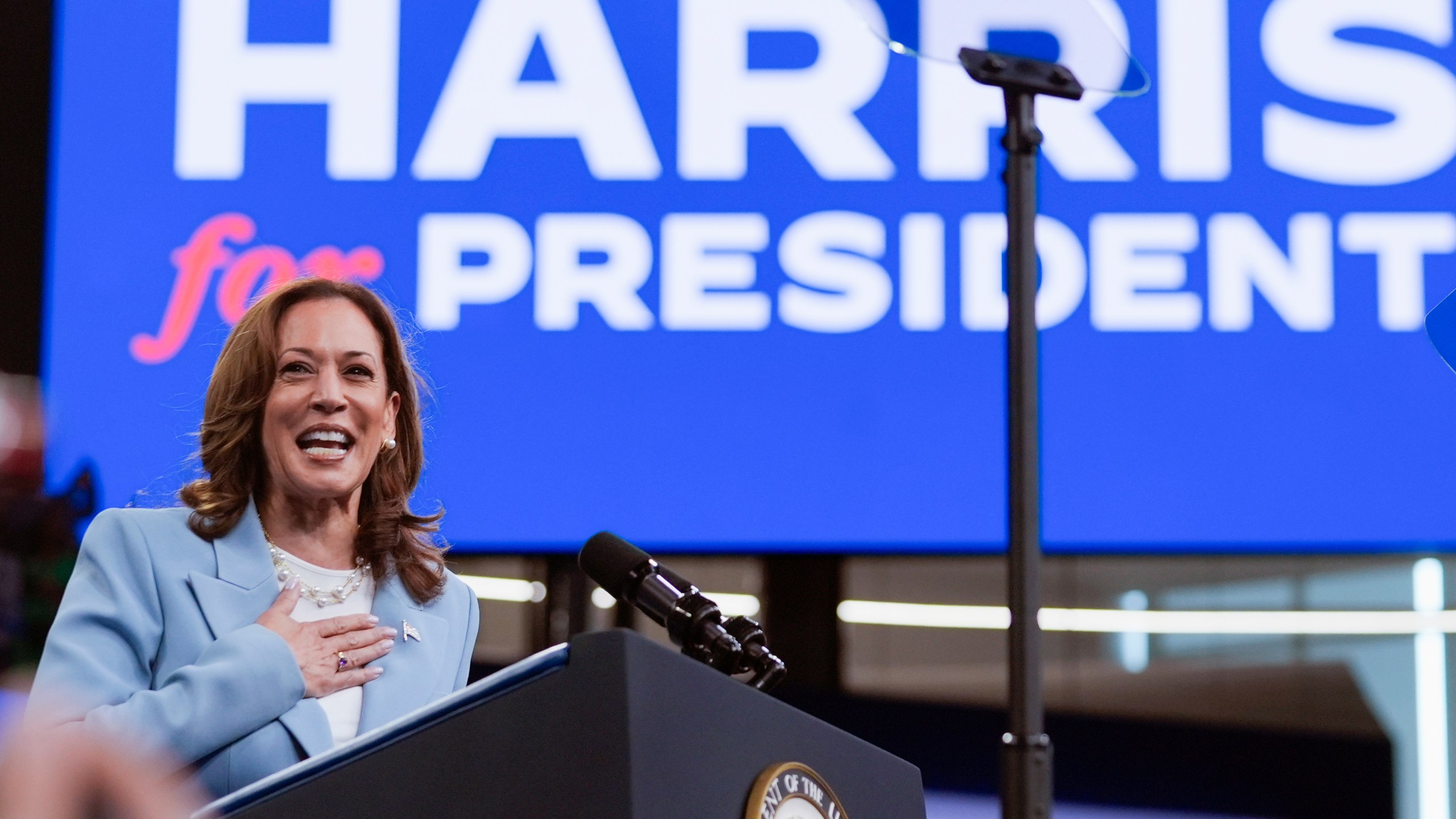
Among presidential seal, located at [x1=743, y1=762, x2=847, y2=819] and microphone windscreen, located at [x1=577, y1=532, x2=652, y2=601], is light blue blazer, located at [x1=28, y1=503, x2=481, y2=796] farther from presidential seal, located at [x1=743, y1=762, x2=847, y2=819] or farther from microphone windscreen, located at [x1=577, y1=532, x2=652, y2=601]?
presidential seal, located at [x1=743, y1=762, x2=847, y2=819]

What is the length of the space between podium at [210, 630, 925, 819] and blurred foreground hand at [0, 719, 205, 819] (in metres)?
0.45

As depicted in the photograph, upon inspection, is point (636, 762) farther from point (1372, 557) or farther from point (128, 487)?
point (1372, 557)

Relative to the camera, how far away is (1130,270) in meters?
3.18

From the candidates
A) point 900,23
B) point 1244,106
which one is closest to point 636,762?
point 900,23

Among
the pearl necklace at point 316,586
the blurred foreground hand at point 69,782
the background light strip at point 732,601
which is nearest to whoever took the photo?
the blurred foreground hand at point 69,782

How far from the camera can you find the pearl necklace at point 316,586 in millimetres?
1573

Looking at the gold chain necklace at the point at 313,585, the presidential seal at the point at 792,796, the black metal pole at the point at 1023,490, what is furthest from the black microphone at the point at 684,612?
the gold chain necklace at the point at 313,585

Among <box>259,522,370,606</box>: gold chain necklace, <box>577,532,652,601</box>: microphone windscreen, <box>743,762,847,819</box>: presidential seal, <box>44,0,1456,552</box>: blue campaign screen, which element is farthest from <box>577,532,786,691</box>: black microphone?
<box>44,0,1456,552</box>: blue campaign screen

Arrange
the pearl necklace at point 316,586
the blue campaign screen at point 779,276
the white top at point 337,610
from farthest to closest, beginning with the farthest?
the blue campaign screen at point 779,276 < the pearl necklace at point 316,586 < the white top at point 337,610

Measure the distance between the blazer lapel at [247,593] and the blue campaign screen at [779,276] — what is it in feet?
5.08

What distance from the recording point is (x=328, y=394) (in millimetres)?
1628

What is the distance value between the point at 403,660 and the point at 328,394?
32 cm

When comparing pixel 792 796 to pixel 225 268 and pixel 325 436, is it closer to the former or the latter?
pixel 325 436

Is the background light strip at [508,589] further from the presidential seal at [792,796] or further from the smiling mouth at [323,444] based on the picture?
the presidential seal at [792,796]
